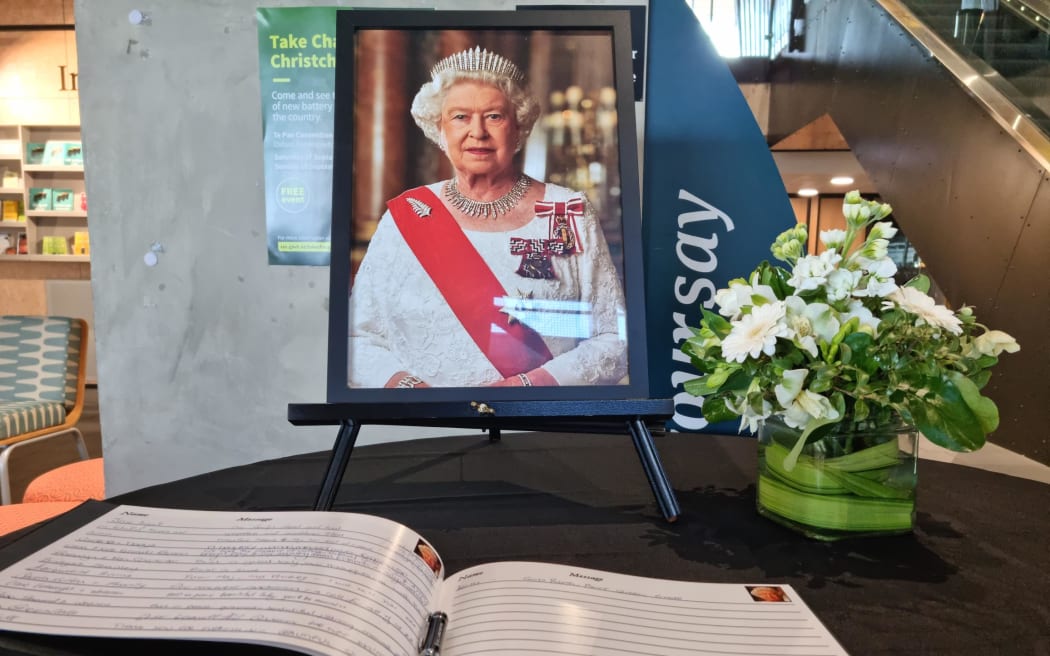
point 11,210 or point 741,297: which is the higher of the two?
point 11,210

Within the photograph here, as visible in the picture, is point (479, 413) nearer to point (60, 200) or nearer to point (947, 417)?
Result: point (947, 417)

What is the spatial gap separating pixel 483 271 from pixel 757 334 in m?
0.36

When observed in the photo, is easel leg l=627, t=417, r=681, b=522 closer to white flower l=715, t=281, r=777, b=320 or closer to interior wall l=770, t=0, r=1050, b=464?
white flower l=715, t=281, r=777, b=320

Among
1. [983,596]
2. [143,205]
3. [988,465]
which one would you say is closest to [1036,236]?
[988,465]

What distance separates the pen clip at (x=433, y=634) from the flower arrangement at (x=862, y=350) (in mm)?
411

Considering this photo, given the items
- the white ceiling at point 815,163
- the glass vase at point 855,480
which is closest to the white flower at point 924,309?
the glass vase at point 855,480

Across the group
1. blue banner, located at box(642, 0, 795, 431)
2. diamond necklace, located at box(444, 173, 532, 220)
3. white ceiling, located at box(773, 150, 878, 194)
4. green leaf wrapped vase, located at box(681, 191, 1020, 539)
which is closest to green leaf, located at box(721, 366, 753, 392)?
green leaf wrapped vase, located at box(681, 191, 1020, 539)

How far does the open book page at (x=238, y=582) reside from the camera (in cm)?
45

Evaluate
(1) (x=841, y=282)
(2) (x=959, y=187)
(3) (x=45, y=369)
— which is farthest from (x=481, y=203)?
(2) (x=959, y=187)

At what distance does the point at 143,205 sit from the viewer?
1.59m

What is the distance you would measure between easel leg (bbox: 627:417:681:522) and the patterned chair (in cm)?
217

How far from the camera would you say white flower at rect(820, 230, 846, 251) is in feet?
2.29

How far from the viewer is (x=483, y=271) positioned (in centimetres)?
81

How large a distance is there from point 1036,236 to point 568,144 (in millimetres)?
2477
